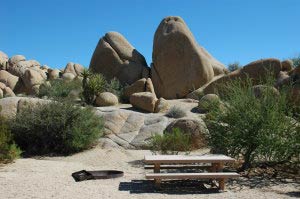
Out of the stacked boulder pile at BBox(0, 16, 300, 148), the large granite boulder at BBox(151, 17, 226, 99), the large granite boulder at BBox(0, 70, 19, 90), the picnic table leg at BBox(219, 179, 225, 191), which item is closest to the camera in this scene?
the picnic table leg at BBox(219, 179, 225, 191)

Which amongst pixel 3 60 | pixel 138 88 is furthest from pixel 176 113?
pixel 3 60

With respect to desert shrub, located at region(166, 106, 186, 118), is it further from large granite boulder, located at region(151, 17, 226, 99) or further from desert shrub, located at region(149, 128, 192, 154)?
large granite boulder, located at region(151, 17, 226, 99)

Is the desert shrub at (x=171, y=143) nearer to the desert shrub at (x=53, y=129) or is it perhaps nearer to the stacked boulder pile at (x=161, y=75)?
the desert shrub at (x=53, y=129)

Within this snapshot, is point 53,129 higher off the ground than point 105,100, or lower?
lower

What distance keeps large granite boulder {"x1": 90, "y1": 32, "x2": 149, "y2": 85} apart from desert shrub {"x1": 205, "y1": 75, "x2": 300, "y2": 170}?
57.8 ft

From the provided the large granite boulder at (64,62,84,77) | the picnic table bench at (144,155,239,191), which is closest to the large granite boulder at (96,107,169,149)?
the picnic table bench at (144,155,239,191)

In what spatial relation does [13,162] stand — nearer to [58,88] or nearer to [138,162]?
[138,162]

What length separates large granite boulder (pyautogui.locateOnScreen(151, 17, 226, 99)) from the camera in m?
25.9

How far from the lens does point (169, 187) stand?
8.64 metres

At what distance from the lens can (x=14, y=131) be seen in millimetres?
13805

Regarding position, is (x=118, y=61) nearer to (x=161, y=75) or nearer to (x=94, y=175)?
(x=161, y=75)

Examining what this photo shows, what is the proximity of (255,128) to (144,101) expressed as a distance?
10.3 meters

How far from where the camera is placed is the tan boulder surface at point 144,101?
63.6 ft

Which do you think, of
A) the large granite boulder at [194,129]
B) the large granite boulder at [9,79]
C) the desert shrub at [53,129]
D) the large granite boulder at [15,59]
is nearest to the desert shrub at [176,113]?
the large granite boulder at [194,129]
